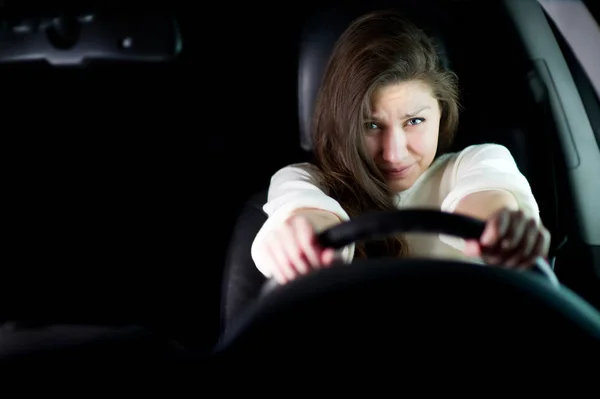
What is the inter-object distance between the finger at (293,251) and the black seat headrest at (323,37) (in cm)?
56

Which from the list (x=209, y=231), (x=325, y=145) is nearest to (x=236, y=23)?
(x=209, y=231)

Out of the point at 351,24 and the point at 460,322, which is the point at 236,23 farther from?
the point at 460,322

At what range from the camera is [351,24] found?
1239 mm

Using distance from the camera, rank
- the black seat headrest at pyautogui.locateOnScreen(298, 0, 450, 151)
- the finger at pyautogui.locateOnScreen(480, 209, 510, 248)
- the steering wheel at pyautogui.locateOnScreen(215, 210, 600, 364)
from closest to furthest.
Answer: the steering wheel at pyautogui.locateOnScreen(215, 210, 600, 364) < the finger at pyautogui.locateOnScreen(480, 209, 510, 248) < the black seat headrest at pyautogui.locateOnScreen(298, 0, 450, 151)

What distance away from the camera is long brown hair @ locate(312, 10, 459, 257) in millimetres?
1120

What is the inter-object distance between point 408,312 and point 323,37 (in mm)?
888

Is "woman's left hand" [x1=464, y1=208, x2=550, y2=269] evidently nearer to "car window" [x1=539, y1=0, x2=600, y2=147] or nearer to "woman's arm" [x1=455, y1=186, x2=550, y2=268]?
"woman's arm" [x1=455, y1=186, x2=550, y2=268]

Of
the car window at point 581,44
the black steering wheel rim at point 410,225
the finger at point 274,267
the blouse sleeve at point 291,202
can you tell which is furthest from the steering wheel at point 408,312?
the car window at point 581,44

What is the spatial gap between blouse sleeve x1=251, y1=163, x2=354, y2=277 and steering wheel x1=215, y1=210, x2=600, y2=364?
384 mm

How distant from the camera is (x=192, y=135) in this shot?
2016 mm

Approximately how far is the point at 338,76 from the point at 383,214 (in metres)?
0.58

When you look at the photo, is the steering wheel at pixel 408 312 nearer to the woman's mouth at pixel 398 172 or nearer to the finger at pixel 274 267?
the finger at pixel 274 267

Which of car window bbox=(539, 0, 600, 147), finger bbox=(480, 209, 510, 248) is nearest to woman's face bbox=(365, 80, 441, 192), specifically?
car window bbox=(539, 0, 600, 147)

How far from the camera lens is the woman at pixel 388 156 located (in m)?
1.02
